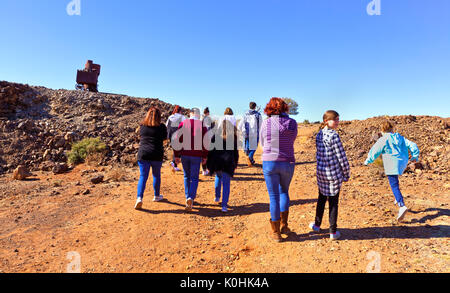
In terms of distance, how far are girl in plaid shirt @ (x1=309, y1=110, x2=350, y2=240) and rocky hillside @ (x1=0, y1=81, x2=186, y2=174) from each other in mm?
8354

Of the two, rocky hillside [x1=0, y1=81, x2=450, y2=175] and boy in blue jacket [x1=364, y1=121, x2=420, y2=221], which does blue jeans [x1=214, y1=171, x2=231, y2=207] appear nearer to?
boy in blue jacket [x1=364, y1=121, x2=420, y2=221]

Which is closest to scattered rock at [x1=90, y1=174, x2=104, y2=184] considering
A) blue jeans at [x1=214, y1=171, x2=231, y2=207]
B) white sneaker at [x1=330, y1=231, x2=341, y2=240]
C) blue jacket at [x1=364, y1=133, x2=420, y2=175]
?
blue jeans at [x1=214, y1=171, x2=231, y2=207]

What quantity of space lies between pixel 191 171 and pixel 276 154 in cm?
187

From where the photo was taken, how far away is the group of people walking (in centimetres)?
310

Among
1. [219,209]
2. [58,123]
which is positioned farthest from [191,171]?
[58,123]

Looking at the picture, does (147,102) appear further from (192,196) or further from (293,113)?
(293,113)

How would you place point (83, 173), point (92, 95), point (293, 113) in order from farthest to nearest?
point (293, 113) < point (92, 95) < point (83, 173)

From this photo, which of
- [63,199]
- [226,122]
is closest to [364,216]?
[226,122]

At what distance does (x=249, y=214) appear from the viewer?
4.50 metres

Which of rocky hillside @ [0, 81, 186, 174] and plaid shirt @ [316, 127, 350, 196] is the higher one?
rocky hillside @ [0, 81, 186, 174]

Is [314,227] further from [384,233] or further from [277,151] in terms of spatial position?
[277,151]

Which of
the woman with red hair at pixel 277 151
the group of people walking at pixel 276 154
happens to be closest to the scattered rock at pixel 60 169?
the group of people walking at pixel 276 154

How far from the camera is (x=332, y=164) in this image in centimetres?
312
